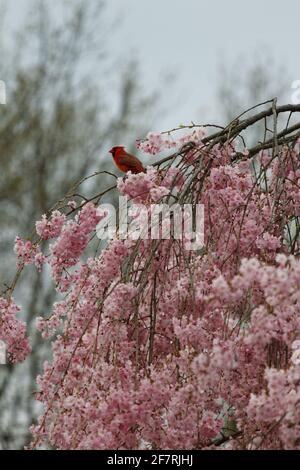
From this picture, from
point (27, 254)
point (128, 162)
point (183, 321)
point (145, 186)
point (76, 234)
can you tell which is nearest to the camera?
point (183, 321)

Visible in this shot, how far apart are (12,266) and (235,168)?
257 inches

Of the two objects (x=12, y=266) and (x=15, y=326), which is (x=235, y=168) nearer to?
(x=15, y=326)

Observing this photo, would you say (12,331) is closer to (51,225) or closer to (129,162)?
(51,225)

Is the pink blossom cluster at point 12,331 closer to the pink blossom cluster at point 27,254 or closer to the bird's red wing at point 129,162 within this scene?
the pink blossom cluster at point 27,254

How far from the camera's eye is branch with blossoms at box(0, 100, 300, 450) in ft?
7.39

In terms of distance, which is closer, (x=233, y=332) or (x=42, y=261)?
(x=233, y=332)

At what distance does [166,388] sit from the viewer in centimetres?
247

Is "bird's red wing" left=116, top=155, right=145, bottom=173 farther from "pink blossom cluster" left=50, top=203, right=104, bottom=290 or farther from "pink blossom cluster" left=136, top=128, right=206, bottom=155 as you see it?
"pink blossom cluster" left=50, top=203, right=104, bottom=290

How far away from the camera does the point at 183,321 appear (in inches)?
100

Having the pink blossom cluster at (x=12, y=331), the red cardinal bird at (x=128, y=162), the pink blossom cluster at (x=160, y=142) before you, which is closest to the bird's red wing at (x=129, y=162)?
the red cardinal bird at (x=128, y=162)

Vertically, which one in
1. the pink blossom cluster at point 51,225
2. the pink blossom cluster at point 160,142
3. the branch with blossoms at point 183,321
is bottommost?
the branch with blossoms at point 183,321

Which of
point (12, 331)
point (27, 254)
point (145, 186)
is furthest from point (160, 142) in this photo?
point (12, 331)

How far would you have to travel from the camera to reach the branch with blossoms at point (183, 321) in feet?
7.39
